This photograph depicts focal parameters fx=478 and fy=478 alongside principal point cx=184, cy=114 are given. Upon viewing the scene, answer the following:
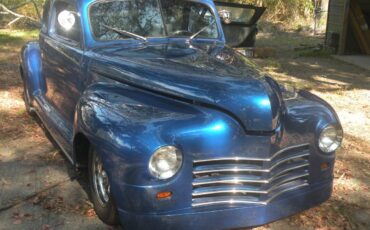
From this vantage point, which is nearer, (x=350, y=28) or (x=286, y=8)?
(x=350, y=28)

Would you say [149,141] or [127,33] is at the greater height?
[127,33]

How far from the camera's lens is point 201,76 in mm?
3381

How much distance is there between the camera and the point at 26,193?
4.09 metres

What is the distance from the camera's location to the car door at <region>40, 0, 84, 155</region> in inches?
169

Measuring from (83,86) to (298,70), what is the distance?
7406 mm

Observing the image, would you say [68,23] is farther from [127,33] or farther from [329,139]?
[329,139]

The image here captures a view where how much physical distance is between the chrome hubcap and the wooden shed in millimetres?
10900

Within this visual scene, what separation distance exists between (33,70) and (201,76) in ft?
10.1

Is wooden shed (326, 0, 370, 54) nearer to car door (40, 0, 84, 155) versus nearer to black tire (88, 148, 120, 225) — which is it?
car door (40, 0, 84, 155)

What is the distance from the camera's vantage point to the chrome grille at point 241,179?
296cm

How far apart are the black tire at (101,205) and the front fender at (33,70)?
2329mm

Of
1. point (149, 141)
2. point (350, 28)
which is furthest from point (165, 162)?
point (350, 28)

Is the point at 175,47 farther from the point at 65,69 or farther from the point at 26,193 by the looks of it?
the point at 26,193

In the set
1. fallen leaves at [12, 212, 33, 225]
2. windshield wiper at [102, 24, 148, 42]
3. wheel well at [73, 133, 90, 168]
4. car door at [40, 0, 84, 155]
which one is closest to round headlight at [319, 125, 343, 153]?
wheel well at [73, 133, 90, 168]
